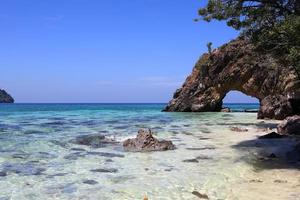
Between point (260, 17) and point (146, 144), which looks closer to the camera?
point (260, 17)

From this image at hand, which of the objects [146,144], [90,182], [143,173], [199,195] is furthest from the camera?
[146,144]

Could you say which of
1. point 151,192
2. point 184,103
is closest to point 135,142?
point 151,192

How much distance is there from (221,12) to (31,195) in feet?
30.8

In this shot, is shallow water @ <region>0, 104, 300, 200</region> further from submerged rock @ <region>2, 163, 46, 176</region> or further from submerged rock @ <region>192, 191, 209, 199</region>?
submerged rock @ <region>192, 191, 209, 199</region>

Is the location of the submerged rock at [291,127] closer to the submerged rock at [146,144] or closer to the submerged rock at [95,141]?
the submerged rock at [146,144]

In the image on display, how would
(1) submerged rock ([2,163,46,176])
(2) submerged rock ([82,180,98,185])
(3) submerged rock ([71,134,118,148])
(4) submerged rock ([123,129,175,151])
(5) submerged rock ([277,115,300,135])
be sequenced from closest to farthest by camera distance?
1. (2) submerged rock ([82,180,98,185])
2. (1) submerged rock ([2,163,46,176])
3. (4) submerged rock ([123,129,175,151])
4. (3) submerged rock ([71,134,118,148])
5. (5) submerged rock ([277,115,300,135])

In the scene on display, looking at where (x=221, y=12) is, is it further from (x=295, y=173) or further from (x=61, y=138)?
(x=61, y=138)

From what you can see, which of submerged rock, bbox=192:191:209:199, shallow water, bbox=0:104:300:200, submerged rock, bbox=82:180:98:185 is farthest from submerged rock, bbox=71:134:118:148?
submerged rock, bbox=192:191:209:199

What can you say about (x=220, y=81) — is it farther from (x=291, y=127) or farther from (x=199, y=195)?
(x=199, y=195)

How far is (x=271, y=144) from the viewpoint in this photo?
63.6 ft

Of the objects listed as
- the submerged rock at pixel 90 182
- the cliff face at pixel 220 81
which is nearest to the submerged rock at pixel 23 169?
the submerged rock at pixel 90 182

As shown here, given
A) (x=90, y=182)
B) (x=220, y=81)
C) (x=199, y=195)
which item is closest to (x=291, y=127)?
(x=199, y=195)

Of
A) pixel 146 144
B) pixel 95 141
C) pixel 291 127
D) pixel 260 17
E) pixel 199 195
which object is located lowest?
pixel 199 195

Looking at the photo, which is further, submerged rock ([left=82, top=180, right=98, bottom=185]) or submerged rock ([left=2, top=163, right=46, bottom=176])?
submerged rock ([left=2, top=163, right=46, bottom=176])
